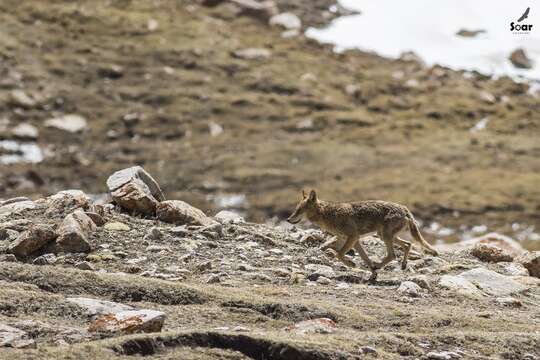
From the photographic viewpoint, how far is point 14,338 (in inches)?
358

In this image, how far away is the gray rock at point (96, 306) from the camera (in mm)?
10336

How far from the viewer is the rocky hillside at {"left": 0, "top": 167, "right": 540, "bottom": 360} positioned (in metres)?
9.36

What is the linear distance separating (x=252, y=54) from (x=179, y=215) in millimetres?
59295

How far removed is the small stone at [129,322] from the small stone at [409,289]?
473 cm

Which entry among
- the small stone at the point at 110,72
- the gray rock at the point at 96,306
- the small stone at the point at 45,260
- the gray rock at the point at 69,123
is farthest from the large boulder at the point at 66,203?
the small stone at the point at 110,72

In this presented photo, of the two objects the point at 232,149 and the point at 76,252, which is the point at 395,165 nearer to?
the point at 232,149

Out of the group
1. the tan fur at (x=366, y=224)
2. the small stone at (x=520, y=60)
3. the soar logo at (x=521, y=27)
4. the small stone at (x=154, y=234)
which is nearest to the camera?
the small stone at (x=154, y=234)

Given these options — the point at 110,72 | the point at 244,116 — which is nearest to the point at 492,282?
the point at 244,116

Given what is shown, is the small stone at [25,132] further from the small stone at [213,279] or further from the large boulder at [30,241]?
the small stone at [213,279]

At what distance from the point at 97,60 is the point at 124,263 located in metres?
56.9

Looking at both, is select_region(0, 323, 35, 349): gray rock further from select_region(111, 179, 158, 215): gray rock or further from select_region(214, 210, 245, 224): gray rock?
select_region(214, 210, 245, 224): gray rock

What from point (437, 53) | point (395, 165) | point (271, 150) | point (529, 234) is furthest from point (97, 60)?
point (529, 234)

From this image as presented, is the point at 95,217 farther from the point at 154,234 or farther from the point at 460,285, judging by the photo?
the point at 460,285

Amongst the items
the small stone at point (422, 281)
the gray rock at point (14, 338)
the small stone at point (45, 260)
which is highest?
the gray rock at point (14, 338)
